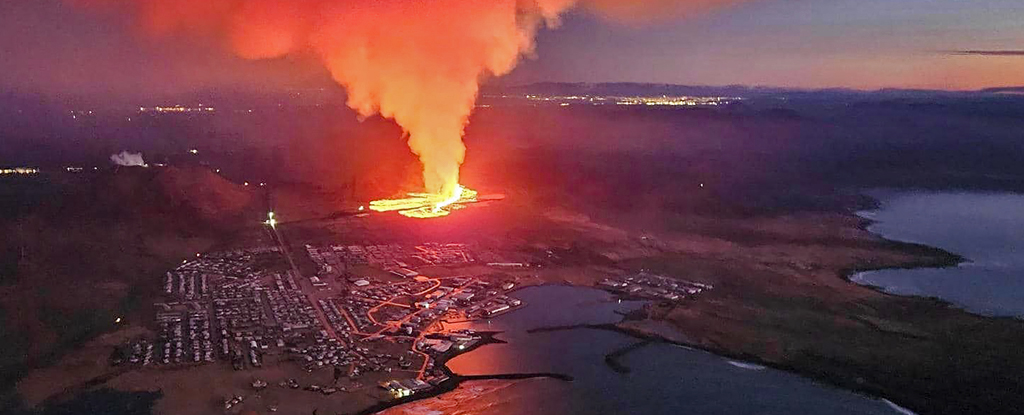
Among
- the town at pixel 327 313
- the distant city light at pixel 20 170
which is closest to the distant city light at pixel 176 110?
the distant city light at pixel 20 170

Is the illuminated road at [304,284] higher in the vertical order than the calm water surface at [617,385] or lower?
higher

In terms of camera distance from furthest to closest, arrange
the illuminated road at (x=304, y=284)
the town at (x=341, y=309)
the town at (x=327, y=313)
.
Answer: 1. the illuminated road at (x=304, y=284)
2. the town at (x=327, y=313)
3. the town at (x=341, y=309)

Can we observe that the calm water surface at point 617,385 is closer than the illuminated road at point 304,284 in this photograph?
Yes

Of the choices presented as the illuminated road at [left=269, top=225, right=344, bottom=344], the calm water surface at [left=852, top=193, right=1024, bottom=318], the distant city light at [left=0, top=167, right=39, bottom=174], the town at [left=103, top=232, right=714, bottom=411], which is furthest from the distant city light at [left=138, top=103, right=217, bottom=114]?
the calm water surface at [left=852, top=193, right=1024, bottom=318]

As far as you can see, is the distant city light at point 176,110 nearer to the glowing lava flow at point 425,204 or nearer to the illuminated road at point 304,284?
the glowing lava flow at point 425,204

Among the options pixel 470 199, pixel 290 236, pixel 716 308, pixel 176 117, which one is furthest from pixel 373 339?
pixel 176 117

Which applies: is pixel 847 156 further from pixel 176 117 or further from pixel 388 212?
pixel 176 117

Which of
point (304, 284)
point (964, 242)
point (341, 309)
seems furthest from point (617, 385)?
point (964, 242)

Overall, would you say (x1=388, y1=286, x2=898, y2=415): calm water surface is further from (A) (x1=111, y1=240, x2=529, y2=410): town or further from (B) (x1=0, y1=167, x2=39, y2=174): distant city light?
(B) (x1=0, y1=167, x2=39, y2=174): distant city light

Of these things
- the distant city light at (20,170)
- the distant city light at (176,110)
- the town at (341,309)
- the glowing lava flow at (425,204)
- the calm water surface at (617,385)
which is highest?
the distant city light at (176,110)
